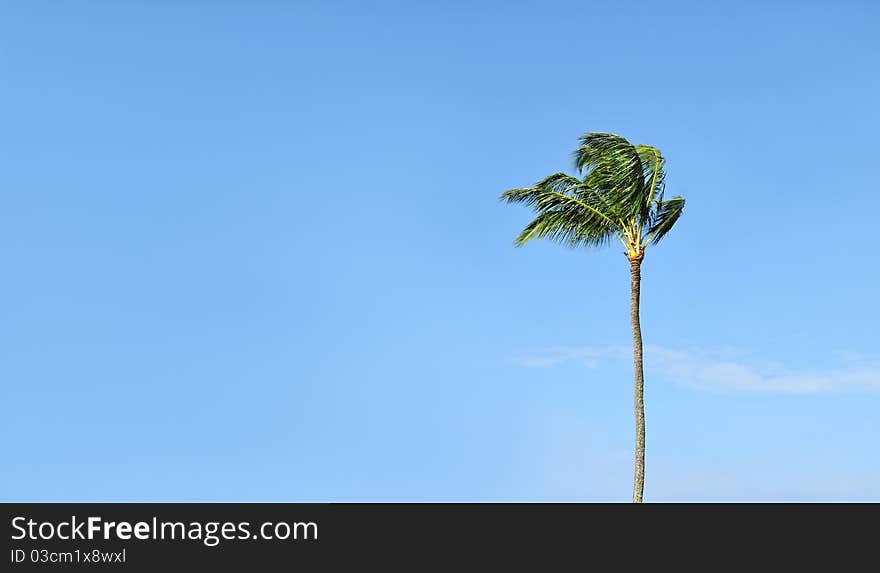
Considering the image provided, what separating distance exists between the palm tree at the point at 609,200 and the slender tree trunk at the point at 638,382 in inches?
1.2

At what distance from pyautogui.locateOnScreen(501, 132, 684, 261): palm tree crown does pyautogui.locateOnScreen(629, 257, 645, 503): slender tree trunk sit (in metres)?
0.66

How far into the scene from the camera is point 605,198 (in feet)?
96.9

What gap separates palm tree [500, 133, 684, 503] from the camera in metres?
29.4
